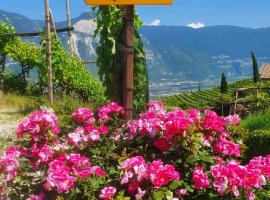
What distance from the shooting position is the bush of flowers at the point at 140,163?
423 centimetres

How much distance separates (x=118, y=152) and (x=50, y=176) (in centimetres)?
119

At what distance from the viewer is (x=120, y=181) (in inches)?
177

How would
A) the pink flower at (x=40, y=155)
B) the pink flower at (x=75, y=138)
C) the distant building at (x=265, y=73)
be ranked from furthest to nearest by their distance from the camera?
the distant building at (x=265, y=73) → the pink flower at (x=75, y=138) → the pink flower at (x=40, y=155)

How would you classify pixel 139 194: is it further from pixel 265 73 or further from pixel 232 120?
pixel 265 73

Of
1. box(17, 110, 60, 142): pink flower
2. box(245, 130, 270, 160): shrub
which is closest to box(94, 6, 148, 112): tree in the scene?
box(245, 130, 270, 160): shrub

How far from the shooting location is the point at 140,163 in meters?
4.29

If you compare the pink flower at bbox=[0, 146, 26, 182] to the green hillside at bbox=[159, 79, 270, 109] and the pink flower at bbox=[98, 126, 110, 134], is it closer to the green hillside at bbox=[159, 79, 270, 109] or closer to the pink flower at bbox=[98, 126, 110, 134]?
the pink flower at bbox=[98, 126, 110, 134]

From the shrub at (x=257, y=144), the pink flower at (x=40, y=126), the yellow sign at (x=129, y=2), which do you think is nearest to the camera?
the pink flower at (x=40, y=126)

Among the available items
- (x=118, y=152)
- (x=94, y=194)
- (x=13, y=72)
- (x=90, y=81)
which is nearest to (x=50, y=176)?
(x=94, y=194)

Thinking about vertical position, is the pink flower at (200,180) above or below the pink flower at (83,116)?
below

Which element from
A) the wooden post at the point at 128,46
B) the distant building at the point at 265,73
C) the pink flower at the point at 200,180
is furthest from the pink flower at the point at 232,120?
the distant building at the point at 265,73

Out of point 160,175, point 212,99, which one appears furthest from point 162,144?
point 212,99

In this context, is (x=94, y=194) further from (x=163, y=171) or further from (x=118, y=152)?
(x=118, y=152)

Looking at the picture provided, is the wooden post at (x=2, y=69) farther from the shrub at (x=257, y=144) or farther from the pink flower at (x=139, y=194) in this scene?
the pink flower at (x=139, y=194)
